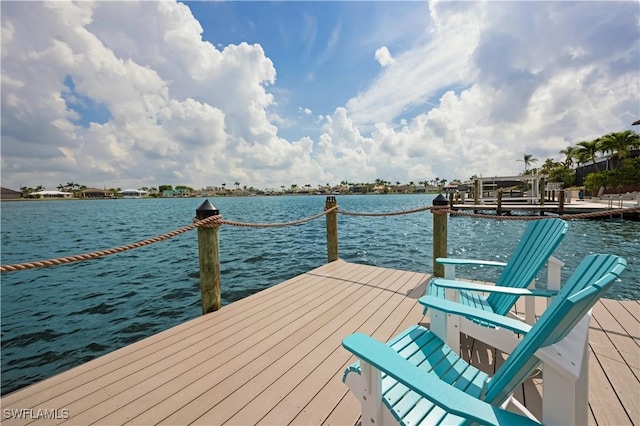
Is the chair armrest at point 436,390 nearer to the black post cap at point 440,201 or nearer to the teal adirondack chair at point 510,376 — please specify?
the teal adirondack chair at point 510,376

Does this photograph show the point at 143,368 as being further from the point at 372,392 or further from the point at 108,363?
the point at 372,392

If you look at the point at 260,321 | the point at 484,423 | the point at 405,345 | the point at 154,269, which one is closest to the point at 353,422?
the point at 405,345

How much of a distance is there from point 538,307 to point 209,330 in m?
3.40

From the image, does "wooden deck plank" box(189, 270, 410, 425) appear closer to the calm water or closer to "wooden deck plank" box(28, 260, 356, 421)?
"wooden deck plank" box(28, 260, 356, 421)

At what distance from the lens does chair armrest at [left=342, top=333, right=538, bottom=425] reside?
85 centimetres

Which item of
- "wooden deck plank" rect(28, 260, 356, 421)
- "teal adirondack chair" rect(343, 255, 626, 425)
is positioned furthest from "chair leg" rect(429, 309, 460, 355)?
"wooden deck plank" rect(28, 260, 356, 421)

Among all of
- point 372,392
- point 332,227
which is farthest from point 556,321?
point 332,227

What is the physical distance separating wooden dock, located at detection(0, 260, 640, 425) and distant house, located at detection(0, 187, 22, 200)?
4541 inches

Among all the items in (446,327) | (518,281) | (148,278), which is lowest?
(148,278)

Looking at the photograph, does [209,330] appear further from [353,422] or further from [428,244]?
[428,244]

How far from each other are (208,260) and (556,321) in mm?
2920

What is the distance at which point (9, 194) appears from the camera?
84875mm

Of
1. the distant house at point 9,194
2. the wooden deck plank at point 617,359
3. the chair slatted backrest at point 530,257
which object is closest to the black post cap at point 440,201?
the chair slatted backrest at point 530,257

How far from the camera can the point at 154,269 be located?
794cm
